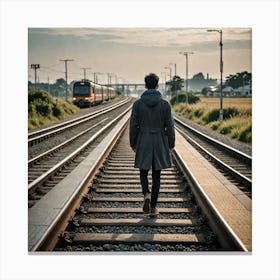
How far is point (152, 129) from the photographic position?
5.57 m

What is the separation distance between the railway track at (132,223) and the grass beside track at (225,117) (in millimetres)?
3089

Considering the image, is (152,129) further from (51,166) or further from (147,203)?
(51,166)

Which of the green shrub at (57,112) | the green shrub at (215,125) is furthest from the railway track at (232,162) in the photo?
the green shrub at (57,112)

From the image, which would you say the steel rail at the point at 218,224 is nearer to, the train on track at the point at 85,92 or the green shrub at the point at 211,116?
the train on track at the point at 85,92

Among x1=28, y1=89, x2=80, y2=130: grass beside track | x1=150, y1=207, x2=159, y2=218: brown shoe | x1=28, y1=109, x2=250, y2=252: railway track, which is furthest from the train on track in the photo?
x1=150, y1=207, x2=159, y2=218: brown shoe

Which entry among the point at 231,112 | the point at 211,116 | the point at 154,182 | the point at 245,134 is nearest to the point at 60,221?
the point at 154,182

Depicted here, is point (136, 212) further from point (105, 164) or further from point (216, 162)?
point (216, 162)

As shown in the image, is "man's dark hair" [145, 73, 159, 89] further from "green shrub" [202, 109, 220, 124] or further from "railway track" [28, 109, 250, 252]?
"green shrub" [202, 109, 220, 124]

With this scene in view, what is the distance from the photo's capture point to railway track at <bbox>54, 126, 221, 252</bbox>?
512 centimetres

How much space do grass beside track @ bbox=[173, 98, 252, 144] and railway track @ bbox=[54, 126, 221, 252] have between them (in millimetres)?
3089

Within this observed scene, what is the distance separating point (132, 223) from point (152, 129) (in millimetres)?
1133

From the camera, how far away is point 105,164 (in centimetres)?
934
